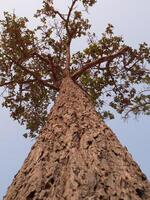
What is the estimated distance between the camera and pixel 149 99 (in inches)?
561

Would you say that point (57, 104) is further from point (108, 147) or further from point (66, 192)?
point (66, 192)

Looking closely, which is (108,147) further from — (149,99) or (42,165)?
(149,99)

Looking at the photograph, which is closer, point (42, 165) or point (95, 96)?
point (42, 165)

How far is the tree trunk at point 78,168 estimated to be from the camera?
3.65 meters

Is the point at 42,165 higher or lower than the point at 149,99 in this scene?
lower

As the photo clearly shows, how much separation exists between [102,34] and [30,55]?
3.16 metres

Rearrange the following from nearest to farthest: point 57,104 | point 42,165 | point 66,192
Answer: point 66,192
point 42,165
point 57,104

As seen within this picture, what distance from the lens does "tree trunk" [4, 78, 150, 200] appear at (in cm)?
365

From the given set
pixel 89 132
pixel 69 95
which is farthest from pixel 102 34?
pixel 89 132

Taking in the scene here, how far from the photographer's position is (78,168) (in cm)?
412

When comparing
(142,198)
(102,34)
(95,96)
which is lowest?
(142,198)

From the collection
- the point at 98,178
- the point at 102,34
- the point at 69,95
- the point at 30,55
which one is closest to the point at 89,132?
the point at 98,178

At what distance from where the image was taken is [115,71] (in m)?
13.9

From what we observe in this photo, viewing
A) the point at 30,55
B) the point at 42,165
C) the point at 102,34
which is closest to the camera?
the point at 42,165
